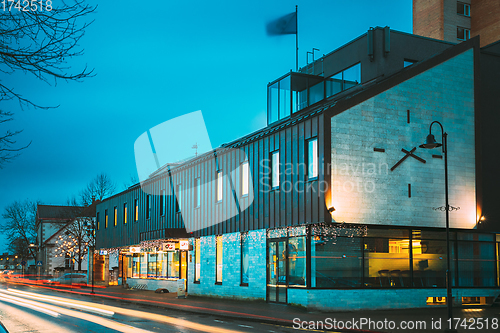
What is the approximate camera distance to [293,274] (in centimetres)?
2205

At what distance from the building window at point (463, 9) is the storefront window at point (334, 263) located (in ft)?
159

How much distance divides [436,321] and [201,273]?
1617 centimetres

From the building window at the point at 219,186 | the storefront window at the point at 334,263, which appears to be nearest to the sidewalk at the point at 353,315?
the storefront window at the point at 334,263

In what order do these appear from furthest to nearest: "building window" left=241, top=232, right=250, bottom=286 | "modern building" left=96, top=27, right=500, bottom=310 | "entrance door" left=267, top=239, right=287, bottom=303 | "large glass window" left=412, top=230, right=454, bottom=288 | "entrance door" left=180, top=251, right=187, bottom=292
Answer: "entrance door" left=180, top=251, right=187, bottom=292
"building window" left=241, top=232, right=250, bottom=286
"entrance door" left=267, top=239, right=287, bottom=303
"large glass window" left=412, top=230, right=454, bottom=288
"modern building" left=96, top=27, right=500, bottom=310

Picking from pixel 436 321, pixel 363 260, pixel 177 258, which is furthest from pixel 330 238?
pixel 177 258

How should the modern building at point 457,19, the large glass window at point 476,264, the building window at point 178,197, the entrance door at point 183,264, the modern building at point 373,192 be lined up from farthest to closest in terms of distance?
the modern building at point 457,19 → the building window at point 178,197 → the entrance door at point 183,264 → the large glass window at point 476,264 → the modern building at point 373,192

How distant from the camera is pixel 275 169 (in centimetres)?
Answer: 2427

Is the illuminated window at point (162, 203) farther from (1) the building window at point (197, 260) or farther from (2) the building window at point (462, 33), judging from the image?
(2) the building window at point (462, 33)

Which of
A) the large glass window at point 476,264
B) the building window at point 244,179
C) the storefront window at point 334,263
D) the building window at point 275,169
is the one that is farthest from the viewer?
the building window at point 244,179

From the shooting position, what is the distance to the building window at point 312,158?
21.4 m

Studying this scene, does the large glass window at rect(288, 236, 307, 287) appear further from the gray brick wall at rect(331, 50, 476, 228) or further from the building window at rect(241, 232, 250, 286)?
the building window at rect(241, 232, 250, 286)

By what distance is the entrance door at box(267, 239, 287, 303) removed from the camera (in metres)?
22.8

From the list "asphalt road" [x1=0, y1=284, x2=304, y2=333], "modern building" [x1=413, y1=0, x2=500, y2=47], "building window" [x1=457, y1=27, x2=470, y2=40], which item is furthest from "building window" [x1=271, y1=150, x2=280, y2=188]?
"building window" [x1=457, y1=27, x2=470, y2=40]

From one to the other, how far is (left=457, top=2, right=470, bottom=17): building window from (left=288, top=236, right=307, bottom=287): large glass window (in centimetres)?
4844
